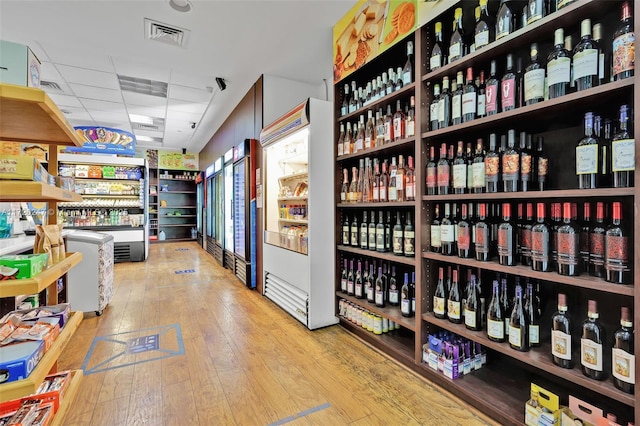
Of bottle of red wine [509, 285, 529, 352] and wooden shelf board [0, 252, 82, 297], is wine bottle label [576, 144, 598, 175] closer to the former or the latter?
bottle of red wine [509, 285, 529, 352]

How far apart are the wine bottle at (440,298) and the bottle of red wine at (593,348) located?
2.63 feet

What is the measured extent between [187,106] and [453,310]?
6.18m

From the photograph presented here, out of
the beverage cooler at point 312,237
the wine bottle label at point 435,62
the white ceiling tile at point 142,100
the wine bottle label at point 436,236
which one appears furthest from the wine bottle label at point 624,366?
the white ceiling tile at point 142,100

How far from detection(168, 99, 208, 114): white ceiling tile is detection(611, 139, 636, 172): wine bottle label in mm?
6293

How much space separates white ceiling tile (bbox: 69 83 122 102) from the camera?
5.28 metres

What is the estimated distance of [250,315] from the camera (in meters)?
3.57

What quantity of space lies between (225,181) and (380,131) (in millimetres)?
4525

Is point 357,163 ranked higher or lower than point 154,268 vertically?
higher

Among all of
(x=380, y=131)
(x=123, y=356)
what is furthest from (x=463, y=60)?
(x=123, y=356)

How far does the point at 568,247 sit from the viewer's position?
1.55m

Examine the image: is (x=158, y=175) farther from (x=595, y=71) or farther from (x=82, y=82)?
(x=595, y=71)

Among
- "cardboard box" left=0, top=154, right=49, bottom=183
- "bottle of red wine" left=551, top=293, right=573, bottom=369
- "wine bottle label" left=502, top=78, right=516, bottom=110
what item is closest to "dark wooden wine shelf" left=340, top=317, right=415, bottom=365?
"bottle of red wine" left=551, top=293, right=573, bottom=369

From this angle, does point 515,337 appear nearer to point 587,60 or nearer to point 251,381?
point 587,60

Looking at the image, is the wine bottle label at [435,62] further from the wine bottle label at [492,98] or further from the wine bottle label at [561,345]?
the wine bottle label at [561,345]
